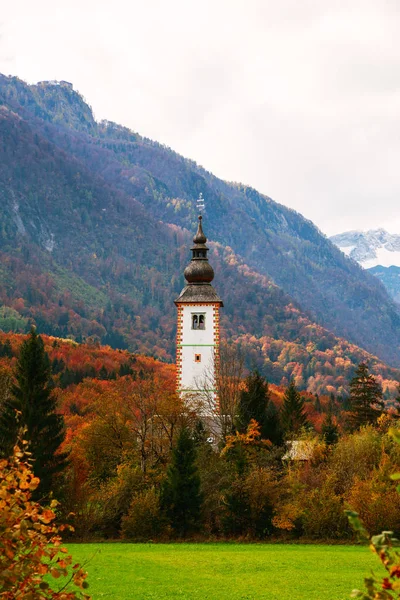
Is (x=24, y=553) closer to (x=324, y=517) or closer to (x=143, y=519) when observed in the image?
(x=143, y=519)

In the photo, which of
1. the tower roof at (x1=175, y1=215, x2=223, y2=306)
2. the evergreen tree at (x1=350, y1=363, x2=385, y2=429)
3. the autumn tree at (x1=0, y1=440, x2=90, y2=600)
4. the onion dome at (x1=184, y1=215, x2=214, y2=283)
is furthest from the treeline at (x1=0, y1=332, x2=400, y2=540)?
the autumn tree at (x1=0, y1=440, x2=90, y2=600)

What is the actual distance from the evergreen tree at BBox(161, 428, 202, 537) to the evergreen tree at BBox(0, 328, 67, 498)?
20.4 feet

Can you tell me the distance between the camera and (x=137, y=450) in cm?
4806

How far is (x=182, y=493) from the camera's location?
1666 inches

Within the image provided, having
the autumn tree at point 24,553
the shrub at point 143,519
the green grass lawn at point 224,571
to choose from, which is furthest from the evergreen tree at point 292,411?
the autumn tree at point 24,553

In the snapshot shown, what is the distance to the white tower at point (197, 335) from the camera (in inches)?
2338

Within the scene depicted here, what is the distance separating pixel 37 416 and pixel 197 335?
69.3 feet

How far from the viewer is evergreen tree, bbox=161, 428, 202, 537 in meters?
42.3

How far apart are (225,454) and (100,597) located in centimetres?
2488

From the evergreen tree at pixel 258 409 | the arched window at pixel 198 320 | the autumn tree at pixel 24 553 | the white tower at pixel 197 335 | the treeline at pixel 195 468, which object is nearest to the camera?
the autumn tree at pixel 24 553

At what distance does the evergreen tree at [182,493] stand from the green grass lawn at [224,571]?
3.26 meters

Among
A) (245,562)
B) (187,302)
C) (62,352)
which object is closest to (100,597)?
(245,562)

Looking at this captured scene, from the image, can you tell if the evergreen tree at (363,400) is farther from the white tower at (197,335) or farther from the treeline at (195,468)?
the white tower at (197,335)

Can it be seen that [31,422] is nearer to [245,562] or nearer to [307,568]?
[245,562]
